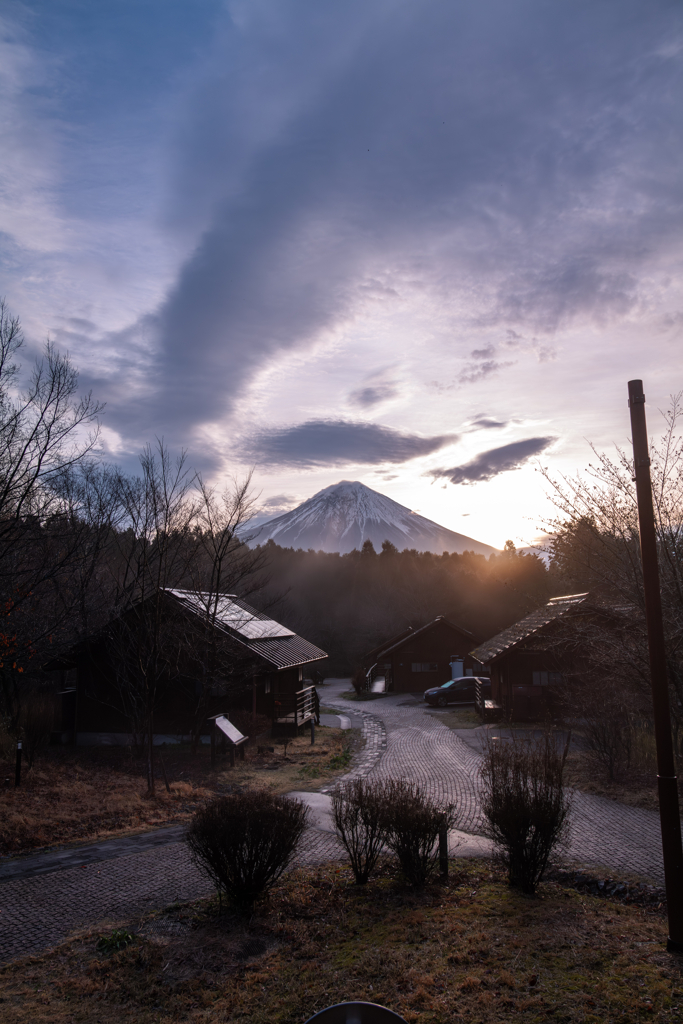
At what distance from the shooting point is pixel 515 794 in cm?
700

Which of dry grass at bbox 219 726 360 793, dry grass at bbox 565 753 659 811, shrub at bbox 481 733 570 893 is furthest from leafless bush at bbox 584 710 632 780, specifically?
shrub at bbox 481 733 570 893

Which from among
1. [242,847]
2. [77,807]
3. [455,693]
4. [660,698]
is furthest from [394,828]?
[455,693]

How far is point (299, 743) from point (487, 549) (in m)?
180

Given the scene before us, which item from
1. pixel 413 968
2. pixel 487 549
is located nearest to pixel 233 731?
pixel 413 968

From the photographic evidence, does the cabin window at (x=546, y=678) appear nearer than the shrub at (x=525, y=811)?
No

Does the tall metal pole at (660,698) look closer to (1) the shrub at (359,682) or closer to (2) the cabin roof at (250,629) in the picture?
(2) the cabin roof at (250,629)

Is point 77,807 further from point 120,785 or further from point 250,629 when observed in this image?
point 250,629

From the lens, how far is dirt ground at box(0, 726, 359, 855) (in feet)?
34.0

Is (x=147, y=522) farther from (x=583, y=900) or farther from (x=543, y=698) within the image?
Answer: (x=543, y=698)

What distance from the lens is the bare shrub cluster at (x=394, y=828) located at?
23.5 feet

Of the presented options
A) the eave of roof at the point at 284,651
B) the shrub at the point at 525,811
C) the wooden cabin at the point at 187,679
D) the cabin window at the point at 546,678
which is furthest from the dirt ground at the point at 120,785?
the cabin window at the point at 546,678

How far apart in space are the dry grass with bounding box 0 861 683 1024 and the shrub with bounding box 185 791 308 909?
286 millimetres

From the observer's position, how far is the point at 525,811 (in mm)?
6906

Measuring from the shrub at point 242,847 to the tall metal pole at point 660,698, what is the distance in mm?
3832
